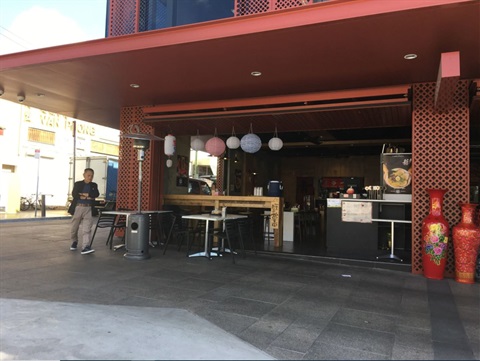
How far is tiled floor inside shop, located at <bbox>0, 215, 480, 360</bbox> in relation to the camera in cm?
302

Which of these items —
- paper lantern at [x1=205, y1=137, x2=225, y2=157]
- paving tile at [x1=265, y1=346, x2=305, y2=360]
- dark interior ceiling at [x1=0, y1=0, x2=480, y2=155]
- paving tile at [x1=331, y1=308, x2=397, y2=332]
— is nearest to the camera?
paving tile at [x1=265, y1=346, x2=305, y2=360]

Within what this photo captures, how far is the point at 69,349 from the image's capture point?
2762mm

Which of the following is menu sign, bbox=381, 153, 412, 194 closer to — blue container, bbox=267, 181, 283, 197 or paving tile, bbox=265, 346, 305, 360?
blue container, bbox=267, 181, 283, 197

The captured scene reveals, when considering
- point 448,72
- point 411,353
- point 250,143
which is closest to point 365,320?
point 411,353

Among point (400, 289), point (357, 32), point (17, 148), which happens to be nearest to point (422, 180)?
point (400, 289)

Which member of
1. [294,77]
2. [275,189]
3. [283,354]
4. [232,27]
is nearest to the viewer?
[283,354]

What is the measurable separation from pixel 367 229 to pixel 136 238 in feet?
14.7

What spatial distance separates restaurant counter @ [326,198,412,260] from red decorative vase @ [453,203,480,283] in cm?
189

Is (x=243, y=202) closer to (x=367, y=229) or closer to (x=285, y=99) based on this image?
(x=285, y=99)

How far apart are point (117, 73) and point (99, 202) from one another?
10.5 m

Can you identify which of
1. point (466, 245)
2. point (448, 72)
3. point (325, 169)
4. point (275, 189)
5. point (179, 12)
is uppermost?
point (179, 12)

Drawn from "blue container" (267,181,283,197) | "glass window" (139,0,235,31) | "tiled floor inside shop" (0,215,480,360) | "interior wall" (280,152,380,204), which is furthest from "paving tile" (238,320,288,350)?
"interior wall" (280,152,380,204)

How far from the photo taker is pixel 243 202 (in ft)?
28.1

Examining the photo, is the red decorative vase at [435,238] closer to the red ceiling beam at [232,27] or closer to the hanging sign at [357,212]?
the hanging sign at [357,212]
